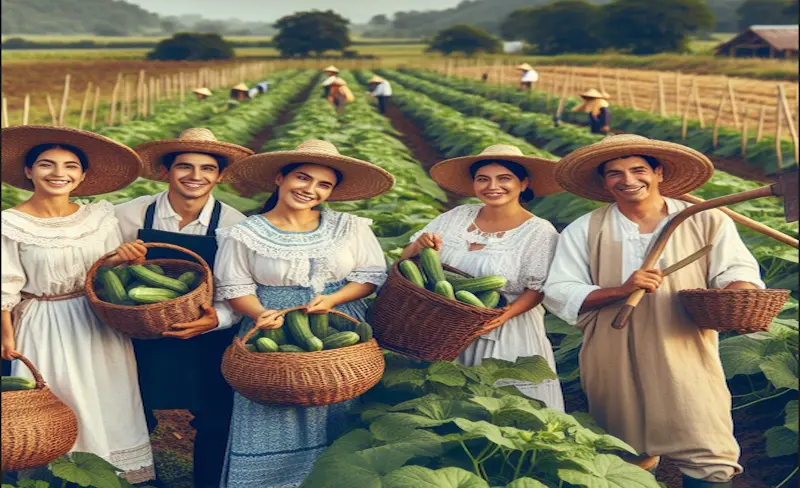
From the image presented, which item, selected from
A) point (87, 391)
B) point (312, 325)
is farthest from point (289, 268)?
point (87, 391)

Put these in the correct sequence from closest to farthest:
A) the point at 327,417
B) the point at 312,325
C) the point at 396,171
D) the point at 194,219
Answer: the point at 312,325
the point at 327,417
the point at 194,219
the point at 396,171

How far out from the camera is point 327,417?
3881mm

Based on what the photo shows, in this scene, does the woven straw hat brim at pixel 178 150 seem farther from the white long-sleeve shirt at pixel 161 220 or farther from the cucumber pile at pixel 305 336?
the cucumber pile at pixel 305 336

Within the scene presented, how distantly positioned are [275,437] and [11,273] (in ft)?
4.03

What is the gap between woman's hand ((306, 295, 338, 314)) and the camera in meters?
3.62

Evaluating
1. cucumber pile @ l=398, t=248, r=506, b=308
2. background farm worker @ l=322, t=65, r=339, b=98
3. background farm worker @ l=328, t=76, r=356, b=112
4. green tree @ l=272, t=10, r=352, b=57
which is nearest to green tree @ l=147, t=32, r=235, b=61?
green tree @ l=272, t=10, r=352, b=57

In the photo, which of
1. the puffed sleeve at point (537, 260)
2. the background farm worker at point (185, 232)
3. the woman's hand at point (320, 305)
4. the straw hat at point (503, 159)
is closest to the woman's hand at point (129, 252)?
the background farm worker at point (185, 232)

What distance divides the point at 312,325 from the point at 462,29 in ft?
301

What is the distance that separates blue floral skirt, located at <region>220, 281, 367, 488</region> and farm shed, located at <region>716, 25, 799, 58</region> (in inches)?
2286

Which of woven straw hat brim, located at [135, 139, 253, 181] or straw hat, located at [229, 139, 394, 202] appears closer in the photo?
straw hat, located at [229, 139, 394, 202]

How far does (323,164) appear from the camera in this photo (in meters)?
3.91

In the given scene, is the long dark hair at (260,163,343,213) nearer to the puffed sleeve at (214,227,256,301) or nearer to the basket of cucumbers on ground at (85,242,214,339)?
the puffed sleeve at (214,227,256,301)

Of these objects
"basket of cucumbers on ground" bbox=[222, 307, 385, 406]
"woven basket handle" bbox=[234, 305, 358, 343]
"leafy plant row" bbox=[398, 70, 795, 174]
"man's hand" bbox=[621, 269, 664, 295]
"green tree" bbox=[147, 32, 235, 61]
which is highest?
"man's hand" bbox=[621, 269, 664, 295]

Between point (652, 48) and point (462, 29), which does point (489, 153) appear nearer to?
point (652, 48)
